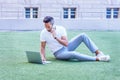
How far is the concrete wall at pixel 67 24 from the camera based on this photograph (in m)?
26.3

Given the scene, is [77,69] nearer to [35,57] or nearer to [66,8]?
[35,57]

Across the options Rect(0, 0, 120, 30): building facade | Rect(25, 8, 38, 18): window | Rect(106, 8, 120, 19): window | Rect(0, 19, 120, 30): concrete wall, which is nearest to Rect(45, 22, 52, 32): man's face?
Rect(0, 19, 120, 30): concrete wall

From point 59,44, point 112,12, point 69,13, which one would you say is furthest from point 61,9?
point 59,44

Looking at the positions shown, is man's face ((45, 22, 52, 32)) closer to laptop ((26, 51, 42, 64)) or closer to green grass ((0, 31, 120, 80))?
laptop ((26, 51, 42, 64))

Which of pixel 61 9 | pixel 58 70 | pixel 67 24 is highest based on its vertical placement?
pixel 61 9

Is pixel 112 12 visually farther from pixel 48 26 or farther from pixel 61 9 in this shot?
pixel 48 26

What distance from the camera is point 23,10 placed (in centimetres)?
2986

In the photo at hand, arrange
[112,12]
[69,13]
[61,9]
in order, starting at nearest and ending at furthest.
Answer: [61,9] → [69,13] → [112,12]

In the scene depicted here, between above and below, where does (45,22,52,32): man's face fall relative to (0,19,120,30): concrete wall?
above

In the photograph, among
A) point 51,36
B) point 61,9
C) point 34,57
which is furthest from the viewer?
point 61,9

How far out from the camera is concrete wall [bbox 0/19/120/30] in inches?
1036

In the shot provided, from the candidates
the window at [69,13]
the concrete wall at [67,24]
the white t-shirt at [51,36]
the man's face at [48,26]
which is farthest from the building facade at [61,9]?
the man's face at [48,26]

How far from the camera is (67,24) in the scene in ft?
87.9

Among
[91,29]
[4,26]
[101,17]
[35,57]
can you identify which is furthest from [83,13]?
[35,57]
